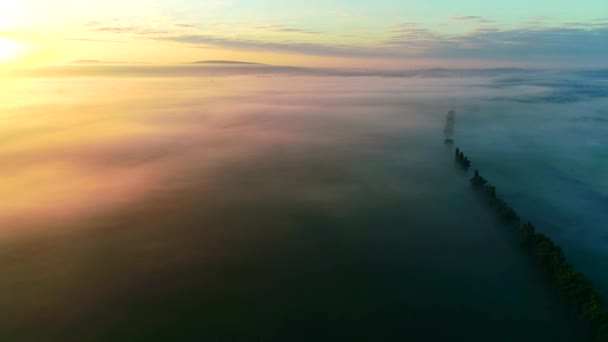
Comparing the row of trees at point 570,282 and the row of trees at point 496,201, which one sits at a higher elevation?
the row of trees at point 496,201

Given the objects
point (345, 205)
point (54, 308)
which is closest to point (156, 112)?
point (345, 205)

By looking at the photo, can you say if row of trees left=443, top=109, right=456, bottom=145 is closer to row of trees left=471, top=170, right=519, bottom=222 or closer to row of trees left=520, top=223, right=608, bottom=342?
row of trees left=471, top=170, right=519, bottom=222

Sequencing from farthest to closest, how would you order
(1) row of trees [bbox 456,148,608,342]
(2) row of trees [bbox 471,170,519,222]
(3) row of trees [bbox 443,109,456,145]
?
(3) row of trees [bbox 443,109,456,145], (2) row of trees [bbox 471,170,519,222], (1) row of trees [bbox 456,148,608,342]

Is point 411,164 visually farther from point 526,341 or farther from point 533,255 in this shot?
point 526,341

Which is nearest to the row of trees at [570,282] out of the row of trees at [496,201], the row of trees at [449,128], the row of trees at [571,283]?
the row of trees at [571,283]

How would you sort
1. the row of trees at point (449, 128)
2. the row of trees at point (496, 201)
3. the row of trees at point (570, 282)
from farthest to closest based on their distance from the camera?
1. the row of trees at point (449, 128)
2. the row of trees at point (496, 201)
3. the row of trees at point (570, 282)

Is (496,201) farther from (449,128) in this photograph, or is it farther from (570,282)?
(449,128)

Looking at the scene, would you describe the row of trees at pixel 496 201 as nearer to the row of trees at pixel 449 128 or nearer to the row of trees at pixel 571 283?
the row of trees at pixel 571 283

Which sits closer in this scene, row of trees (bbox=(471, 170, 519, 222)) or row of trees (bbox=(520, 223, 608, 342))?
row of trees (bbox=(520, 223, 608, 342))

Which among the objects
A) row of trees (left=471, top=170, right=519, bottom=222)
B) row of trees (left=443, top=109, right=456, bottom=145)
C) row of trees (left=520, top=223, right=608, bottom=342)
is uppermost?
row of trees (left=443, top=109, right=456, bottom=145)

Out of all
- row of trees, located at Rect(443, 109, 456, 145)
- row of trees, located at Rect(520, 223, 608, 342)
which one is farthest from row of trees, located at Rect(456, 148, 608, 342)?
row of trees, located at Rect(443, 109, 456, 145)

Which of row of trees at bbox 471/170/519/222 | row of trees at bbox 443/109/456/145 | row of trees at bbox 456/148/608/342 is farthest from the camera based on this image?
row of trees at bbox 443/109/456/145
